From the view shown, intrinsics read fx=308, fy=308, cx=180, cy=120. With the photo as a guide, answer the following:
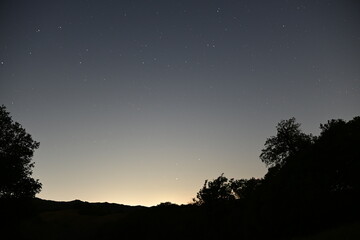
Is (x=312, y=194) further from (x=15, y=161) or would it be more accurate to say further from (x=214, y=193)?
(x=15, y=161)

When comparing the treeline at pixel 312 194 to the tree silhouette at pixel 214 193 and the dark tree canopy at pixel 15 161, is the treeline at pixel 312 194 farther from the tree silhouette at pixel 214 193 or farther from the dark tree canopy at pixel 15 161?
the dark tree canopy at pixel 15 161

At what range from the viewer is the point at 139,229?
131 ft

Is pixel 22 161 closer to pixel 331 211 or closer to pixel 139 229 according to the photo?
pixel 139 229

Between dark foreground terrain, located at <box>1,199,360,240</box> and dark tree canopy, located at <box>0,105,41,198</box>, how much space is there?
1.41m

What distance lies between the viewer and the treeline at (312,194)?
28453 millimetres

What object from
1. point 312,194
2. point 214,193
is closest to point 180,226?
point 214,193

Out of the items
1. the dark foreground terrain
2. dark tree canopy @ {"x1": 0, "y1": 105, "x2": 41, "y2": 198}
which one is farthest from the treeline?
dark tree canopy @ {"x1": 0, "y1": 105, "x2": 41, "y2": 198}

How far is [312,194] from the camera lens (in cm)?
2898

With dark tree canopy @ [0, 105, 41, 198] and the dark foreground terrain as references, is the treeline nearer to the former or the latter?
the dark foreground terrain

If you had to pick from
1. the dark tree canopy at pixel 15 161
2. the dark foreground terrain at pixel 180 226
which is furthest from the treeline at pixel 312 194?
the dark tree canopy at pixel 15 161

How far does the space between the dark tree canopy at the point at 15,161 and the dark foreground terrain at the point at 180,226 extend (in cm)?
141

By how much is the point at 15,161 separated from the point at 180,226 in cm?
1940

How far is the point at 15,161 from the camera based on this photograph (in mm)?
30328

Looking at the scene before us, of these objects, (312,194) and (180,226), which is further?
(180,226)
